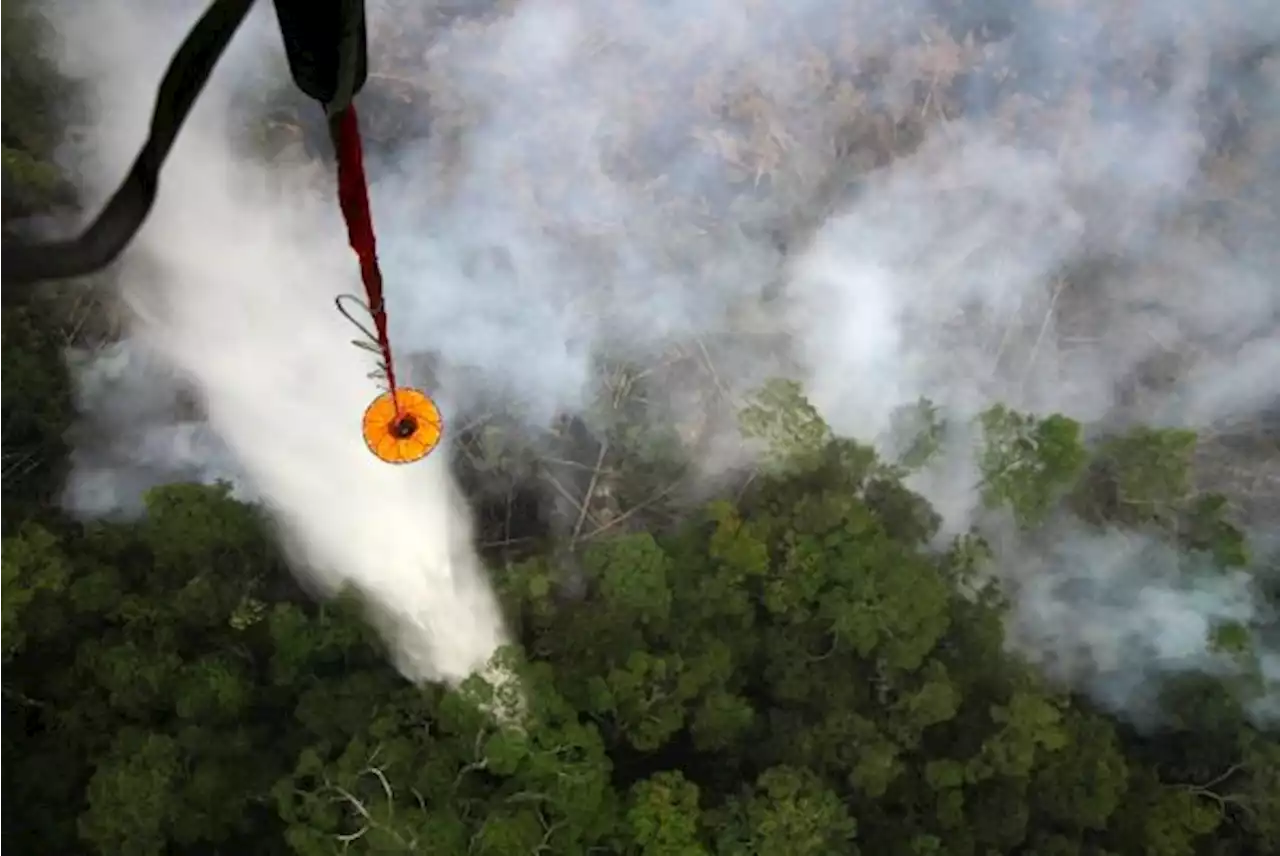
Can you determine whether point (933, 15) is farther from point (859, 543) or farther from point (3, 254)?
point (3, 254)

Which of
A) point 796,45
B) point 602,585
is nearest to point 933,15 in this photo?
point 796,45

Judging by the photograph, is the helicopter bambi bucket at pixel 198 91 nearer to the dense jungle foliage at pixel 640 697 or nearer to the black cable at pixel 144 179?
the black cable at pixel 144 179

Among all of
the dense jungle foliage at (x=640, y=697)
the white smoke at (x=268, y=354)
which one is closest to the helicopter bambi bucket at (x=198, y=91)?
the dense jungle foliage at (x=640, y=697)

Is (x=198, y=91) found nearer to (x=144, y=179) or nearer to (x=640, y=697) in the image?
(x=144, y=179)

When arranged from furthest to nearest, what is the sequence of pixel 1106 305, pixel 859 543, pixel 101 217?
pixel 1106 305 < pixel 859 543 < pixel 101 217

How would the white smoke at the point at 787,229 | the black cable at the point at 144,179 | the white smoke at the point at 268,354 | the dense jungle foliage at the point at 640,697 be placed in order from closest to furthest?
1. the black cable at the point at 144,179
2. the dense jungle foliage at the point at 640,697
3. the white smoke at the point at 268,354
4. the white smoke at the point at 787,229

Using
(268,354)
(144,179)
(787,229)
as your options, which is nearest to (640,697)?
(268,354)
